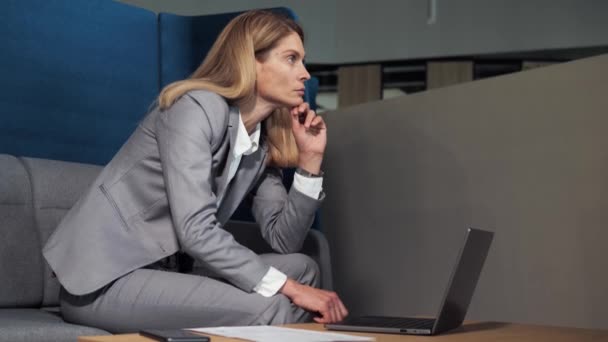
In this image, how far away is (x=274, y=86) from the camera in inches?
84.4

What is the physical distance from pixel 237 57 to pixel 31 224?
717mm

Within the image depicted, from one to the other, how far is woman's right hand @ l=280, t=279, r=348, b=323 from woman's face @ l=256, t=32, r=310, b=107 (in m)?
0.55

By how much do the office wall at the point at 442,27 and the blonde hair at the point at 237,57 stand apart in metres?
6.01

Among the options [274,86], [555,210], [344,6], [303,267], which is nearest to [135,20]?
[274,86]

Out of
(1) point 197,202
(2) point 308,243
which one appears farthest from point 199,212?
(2) point 308,243

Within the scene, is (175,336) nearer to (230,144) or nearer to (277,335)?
(277,335)

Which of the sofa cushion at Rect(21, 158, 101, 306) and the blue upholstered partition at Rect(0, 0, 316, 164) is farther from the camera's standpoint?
the blue upholstered partition at Rect(0, 0, 316, 164)

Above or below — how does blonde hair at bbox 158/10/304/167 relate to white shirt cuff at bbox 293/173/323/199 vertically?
above

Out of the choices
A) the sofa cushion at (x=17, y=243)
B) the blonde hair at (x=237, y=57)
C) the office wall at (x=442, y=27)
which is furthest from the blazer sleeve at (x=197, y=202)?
the office wall at (x=442, y=27)

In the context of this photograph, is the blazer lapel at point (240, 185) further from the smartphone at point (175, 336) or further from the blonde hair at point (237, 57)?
the smartphone at point (175, 336)

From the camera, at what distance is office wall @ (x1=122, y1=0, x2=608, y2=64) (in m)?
8.28

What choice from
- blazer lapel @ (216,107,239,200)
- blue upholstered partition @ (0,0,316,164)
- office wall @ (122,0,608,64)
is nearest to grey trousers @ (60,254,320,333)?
blazer lapel @ (216,107,239,200)

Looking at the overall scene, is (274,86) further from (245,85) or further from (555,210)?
(555,210)

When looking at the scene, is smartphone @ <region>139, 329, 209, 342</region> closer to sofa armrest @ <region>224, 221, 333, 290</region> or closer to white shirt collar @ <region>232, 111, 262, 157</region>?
white shirt collar @ <region>232, 111, 262, 157</region>
